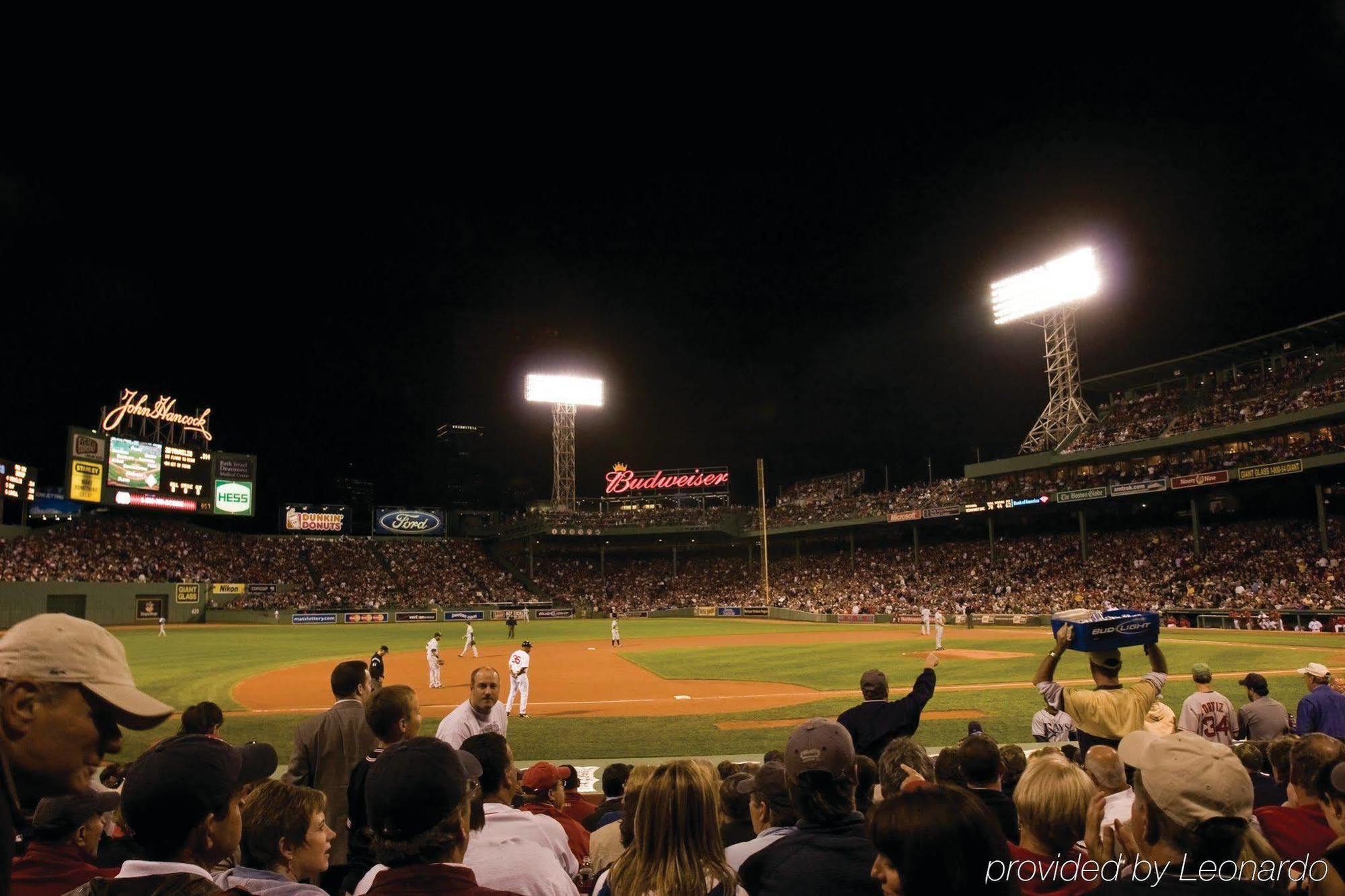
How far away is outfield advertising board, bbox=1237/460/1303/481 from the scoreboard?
71.5 metres

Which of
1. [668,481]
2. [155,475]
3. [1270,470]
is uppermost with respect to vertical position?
[668,481]

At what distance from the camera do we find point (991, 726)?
50.3 feet

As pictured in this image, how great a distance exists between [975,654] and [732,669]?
9236 mm

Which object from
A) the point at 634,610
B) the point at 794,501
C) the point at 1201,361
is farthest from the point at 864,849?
the point at 794,501

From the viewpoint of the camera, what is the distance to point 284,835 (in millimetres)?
3422

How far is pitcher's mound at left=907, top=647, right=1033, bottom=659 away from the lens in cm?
2786

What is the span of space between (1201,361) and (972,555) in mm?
20187

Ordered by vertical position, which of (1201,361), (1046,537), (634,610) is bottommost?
(634,610)

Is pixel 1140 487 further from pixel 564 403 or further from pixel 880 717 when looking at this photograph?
pixel 564 403

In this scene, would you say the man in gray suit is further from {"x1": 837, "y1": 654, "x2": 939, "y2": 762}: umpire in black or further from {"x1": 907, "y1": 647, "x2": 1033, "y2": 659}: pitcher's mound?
{"x1": 907, "y1": 647, "x2": 1033, "y2": 659}: pitcher's mound

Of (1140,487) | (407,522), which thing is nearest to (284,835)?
(1140,487)

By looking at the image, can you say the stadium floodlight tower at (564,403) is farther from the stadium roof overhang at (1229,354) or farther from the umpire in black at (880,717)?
the umpire in black at (880,717)

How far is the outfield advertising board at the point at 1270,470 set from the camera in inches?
1606

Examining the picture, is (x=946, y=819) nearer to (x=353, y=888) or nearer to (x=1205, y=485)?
(x=353, y=888)
